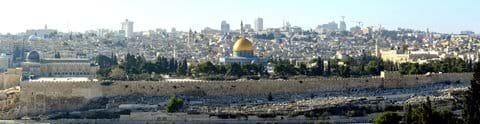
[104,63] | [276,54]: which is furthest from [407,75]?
[276,54]


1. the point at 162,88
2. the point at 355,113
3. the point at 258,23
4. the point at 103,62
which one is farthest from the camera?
the point at 258,23

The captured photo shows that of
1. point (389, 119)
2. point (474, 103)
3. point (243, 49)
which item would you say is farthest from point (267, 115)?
point (243, 49)

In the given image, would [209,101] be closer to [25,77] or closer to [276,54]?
[25,77]

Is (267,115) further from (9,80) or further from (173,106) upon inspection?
(9,80)

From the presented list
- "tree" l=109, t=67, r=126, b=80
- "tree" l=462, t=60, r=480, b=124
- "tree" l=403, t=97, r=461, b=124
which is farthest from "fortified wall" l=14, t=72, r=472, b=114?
"tree" l=462, t=60, r=480, b=124

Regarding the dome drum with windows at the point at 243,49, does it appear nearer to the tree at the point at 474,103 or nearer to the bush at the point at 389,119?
the bush at the point at 389,119

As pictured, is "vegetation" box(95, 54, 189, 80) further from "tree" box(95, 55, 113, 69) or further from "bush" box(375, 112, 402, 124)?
"bush" box(375, 112, 402, 124)

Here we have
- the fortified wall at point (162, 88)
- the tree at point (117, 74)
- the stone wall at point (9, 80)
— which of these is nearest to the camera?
the fortified wall at point (162, 88)

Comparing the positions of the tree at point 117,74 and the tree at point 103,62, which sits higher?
the tree at point 103,62

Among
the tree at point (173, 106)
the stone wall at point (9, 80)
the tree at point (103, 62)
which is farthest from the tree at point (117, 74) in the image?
the tree at point (103, 62)
